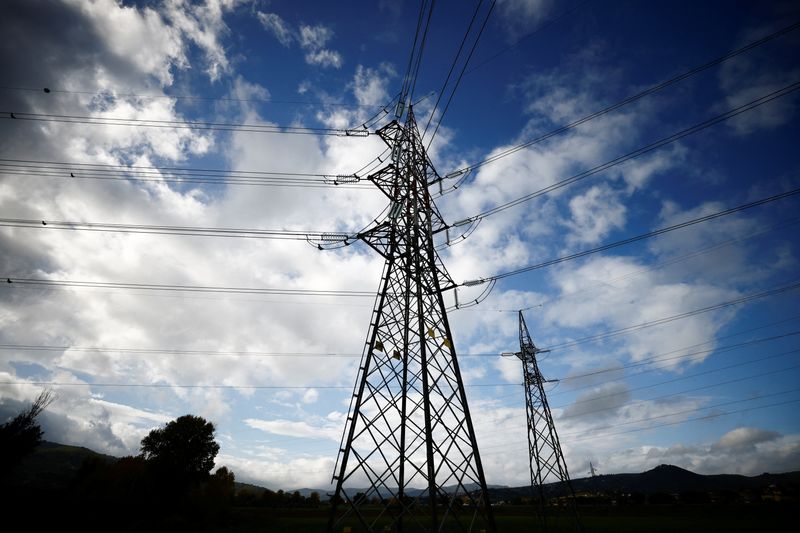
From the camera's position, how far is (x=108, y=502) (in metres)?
23.2

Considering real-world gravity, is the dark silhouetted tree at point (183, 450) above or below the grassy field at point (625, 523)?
above

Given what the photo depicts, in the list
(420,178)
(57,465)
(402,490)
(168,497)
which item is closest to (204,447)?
(168,497)

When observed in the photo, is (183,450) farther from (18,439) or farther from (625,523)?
(625,523)

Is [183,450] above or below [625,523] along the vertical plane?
above

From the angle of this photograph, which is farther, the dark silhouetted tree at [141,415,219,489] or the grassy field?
the dark silhouetted tree at [141,415,219,489]

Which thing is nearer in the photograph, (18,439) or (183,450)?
(18,439)

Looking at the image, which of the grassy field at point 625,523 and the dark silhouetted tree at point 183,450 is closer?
the grassy field at point 625,523

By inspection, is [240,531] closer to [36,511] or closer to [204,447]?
[36,511]

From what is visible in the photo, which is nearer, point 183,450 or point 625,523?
point 625,523

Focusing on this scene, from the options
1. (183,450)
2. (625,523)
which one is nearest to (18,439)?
(183,450)

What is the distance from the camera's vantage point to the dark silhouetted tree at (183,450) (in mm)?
45594

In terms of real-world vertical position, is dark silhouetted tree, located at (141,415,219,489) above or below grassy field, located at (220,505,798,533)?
above

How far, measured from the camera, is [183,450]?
47.8 meters

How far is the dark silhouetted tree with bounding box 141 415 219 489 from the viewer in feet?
150
